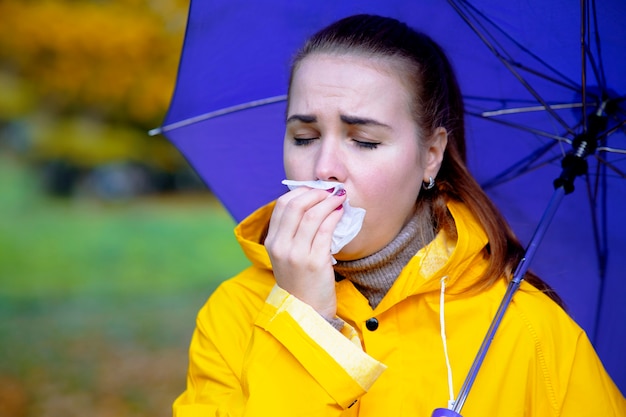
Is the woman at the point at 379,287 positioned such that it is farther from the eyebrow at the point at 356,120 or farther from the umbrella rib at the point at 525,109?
the umbrella rib at the point at 525,109

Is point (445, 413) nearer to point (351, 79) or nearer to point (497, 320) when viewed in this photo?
point (497, 320)

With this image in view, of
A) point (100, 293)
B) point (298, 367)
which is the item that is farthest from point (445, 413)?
point (100, 293)

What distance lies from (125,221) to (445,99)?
10317 millimetres

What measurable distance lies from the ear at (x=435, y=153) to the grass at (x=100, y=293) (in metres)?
3.87

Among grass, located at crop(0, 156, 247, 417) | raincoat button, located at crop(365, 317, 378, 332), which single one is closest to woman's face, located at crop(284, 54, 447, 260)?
raincoat button, located at crop(365, 317, 378, 332)

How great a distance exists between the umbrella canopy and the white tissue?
88 centimetres

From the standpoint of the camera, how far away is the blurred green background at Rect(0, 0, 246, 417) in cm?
642

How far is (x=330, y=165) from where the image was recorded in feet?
7.58

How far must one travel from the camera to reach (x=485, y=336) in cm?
228

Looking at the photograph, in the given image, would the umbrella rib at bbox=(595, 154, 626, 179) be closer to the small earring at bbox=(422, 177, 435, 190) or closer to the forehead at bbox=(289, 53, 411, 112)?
the small earring at bbox=(422, 177, 435, 190)

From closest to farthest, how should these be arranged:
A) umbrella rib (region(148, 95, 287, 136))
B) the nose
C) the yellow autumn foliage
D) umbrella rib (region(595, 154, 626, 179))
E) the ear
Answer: the nose → the ear → umbrella rib (region(595, 154, 626, 179)) → umbrella rib (region(148, 95, 287, 136)) → the yellow autumn foliage

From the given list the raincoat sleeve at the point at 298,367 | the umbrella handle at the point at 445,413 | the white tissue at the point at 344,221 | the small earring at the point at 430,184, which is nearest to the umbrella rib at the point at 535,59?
the small earring at the point at 430,184

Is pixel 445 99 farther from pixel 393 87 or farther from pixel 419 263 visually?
pixel 419 263

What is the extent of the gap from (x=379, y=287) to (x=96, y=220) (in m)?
10.5
